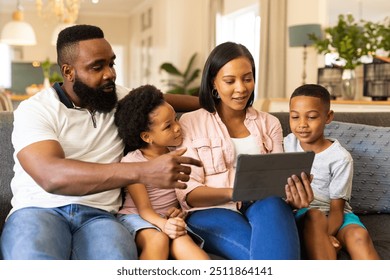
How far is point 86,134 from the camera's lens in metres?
1.78

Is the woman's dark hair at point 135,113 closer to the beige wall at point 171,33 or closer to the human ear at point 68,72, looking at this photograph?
the human ear at point 68,72

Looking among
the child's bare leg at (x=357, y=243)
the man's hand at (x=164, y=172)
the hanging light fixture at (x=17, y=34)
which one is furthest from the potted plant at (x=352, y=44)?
the hanging light fixture at (x=17, y=34)

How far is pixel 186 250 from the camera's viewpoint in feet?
5.33

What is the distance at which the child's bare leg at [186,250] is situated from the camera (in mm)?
1609

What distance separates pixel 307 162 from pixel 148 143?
1.88ft

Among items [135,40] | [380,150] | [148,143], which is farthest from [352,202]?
[135,40]

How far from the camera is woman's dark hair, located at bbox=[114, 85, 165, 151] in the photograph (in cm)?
181

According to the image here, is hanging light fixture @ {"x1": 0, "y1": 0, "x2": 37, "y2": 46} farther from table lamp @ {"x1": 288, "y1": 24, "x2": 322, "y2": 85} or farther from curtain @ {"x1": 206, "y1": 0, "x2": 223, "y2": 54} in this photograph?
table lamp @ {"x1": 288, "y1": 24, "x2": 322, "y2": 85}

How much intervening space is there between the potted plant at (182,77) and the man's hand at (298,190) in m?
7.41

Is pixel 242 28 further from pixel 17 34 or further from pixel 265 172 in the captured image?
pixel 265 172

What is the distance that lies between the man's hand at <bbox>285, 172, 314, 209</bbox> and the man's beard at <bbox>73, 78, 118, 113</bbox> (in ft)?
2.13

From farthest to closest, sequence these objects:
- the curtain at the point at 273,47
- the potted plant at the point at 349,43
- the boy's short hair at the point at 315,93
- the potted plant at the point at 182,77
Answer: the potted plant at the point at 182,77 → the curtain at the point at 273,47 → the potted plant at the point at 349,43 → the boy's short hair at the point at 315,93

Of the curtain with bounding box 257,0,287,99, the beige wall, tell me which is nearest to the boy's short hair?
the beige wall
